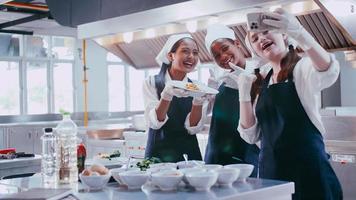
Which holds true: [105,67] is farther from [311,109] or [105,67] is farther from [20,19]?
[311,109]

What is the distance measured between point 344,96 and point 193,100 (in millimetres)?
4170

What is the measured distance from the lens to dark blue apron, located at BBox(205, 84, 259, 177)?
3516mm

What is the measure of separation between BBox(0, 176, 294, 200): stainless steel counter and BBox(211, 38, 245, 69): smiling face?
1266mm

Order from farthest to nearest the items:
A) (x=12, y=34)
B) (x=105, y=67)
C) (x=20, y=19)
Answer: (x=105, y=67)
(x=12, y=34)
(x=20, y=19)

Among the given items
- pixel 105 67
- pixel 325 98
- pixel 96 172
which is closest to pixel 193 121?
pixel 96 172

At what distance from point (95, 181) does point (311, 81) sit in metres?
1.38

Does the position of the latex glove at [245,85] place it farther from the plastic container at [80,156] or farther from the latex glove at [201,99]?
the plastic container at [80,156]

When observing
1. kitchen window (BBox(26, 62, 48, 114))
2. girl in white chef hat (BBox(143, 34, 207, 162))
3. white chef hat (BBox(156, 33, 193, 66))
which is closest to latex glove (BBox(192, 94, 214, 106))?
girl in white chef hat (BBox(143, 34, 207, 162))

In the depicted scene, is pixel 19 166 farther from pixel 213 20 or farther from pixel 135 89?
pixel 135 89

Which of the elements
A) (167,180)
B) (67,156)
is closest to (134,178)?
(167,180)

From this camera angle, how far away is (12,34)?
36.2ft

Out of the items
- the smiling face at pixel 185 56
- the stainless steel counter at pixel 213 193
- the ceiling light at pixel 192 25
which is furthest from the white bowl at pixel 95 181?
the smiling face at pixel 185 56

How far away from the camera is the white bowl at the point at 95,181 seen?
2.45m

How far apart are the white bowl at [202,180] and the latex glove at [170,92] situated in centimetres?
141
